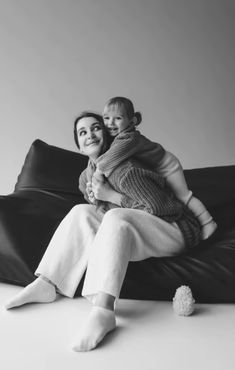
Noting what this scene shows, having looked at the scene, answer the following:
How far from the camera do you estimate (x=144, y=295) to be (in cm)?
187

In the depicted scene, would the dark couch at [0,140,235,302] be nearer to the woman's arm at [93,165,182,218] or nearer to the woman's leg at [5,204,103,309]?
the woman's leg at [5,204,103,309]

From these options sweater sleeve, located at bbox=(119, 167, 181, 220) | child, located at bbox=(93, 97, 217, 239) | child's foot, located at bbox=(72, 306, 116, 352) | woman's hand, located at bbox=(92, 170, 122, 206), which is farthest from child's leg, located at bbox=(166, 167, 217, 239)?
child's foot, located at bbox=(72, 306, 116, 352)

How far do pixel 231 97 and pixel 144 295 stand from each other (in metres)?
3.43

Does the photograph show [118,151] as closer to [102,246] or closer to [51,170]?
[102,246]

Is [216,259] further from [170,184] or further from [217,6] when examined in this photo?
[217,6]

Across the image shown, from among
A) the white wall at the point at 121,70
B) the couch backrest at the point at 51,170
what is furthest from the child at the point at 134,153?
the white wall at the point at 121,70

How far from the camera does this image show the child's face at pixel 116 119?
188 cm

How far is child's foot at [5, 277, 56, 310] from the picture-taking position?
1.76 m

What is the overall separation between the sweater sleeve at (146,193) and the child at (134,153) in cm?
8

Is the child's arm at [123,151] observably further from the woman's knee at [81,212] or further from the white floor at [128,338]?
the white floor at [128,338]

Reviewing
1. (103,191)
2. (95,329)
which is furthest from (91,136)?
(95,329)

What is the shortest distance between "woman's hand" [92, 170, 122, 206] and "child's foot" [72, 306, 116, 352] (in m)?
0.48

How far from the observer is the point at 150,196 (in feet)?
5.93

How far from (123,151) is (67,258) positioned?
46 centimetres
